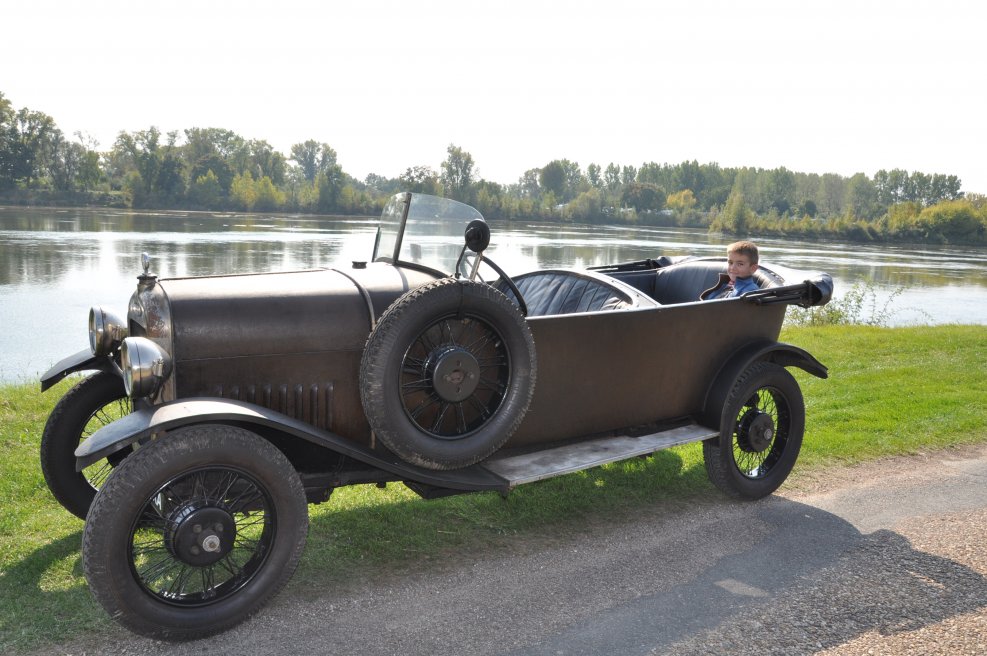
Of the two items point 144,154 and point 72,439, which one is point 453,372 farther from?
point 144,154

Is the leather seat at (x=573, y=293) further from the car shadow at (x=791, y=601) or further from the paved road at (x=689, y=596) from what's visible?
the car shadow at (x=791, y=601)

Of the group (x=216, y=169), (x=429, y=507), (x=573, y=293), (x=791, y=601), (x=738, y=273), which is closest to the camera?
(x=791, y=601)

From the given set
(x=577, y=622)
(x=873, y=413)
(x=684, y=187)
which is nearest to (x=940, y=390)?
(x=873, y=413)

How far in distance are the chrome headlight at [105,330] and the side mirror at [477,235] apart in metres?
1.87

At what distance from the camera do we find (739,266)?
4844 mm

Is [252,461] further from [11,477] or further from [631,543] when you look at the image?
[11,477]

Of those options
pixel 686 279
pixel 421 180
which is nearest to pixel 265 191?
pixel 421 180

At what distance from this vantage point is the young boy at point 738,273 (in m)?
4.77

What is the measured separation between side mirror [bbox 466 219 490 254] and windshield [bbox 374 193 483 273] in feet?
1.09

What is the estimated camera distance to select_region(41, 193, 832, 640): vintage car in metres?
2.76

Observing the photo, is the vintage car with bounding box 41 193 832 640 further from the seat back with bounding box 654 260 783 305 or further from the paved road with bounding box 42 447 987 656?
the seat back with bounding box 654 260 783 305

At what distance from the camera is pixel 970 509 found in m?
4.39

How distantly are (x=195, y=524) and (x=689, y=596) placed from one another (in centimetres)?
218

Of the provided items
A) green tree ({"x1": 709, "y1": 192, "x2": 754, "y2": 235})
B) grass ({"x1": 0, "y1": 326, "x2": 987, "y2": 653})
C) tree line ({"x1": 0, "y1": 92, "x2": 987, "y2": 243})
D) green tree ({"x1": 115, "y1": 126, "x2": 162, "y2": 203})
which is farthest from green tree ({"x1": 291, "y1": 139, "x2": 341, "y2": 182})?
grass ({"x1": 0, "y1": 326, "x2": 987, "y2": 653})
